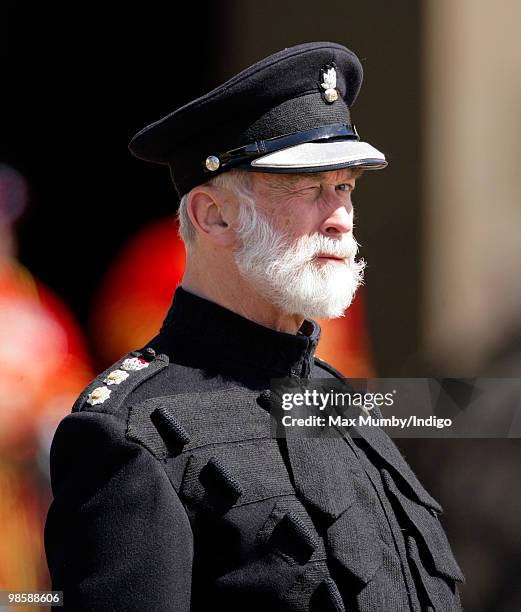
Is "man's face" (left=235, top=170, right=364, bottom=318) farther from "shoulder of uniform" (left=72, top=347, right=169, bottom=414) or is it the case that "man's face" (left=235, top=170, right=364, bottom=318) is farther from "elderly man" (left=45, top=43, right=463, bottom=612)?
"shoulder of uniform" (left=72, top=347, right=169, bottom=414)

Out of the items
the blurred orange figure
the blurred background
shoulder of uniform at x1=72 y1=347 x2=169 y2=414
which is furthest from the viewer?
the blurred background

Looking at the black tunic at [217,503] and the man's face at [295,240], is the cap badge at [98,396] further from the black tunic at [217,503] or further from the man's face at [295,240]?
the man's face at [295,240]

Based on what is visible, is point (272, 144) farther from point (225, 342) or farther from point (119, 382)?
point (119, 382)

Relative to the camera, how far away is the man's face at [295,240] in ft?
6.61

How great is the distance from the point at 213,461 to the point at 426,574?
493 millimetres

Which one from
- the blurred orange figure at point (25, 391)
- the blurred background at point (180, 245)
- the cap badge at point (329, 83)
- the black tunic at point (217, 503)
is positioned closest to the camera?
the black tunic at point (217, 503)

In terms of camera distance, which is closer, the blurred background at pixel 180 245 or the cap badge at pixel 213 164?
the cap badge at pixel 213 164

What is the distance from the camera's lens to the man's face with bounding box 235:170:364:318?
2014mm

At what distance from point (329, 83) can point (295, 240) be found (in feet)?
1.21

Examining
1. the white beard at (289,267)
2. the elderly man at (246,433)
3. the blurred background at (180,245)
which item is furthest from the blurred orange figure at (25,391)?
the white beard at (289,267)

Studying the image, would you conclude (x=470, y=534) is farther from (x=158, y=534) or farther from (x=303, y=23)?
(x=158, y=534)

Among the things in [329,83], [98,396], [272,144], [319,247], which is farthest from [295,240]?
[98,396]

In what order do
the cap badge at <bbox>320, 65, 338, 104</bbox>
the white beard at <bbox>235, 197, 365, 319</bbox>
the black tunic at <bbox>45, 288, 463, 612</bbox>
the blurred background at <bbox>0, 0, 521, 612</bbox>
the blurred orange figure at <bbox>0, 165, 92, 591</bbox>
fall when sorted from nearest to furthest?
1. the black tunic at <bbox>45, 288, 463, 612</bbox>
2. the white beard at <bbox>235, 197, 365, 319</bbox>
3. the cap badge at <bbox>320, 65, 338, 104</bbox>
4. the blurred orange figure at <bbox>0, 165, 92, 591</bbox>
5. the blurred background at <bbox>0, 0, 521, 612</bbox>

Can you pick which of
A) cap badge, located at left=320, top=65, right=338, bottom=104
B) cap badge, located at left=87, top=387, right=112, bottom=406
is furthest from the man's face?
cap badge, located at left=87, top=387, right=112, bottom=406
